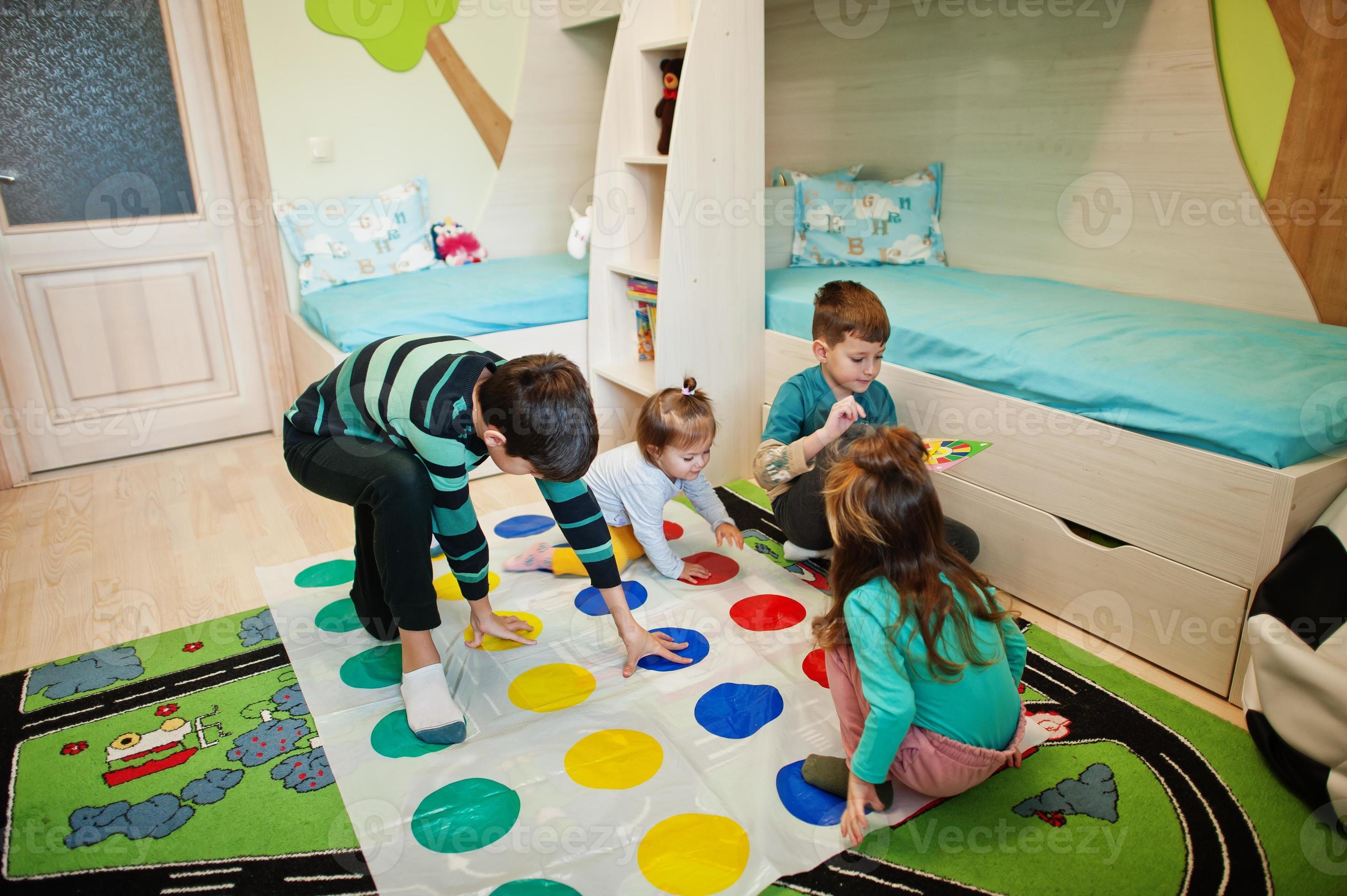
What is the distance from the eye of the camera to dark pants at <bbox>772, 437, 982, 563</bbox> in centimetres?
181

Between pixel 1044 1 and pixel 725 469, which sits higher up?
pixel 1044 1

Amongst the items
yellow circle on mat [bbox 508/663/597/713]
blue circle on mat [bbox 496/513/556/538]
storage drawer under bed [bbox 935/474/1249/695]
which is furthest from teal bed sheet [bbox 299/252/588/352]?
storage drawer under bed [bbox 935/474/1249/695]

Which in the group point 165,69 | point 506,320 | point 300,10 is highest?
point 300,10

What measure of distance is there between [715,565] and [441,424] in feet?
2.72

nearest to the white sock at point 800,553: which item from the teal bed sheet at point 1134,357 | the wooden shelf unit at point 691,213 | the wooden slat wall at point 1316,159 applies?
the teal bed sheet at point 1134,357

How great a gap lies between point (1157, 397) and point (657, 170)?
1.53 meters

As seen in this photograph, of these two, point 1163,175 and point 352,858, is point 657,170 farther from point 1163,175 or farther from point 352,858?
point 352,858

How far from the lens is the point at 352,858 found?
1.20 m

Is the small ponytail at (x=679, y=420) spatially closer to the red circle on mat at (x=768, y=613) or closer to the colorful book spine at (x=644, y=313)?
the red circle on mat at (x=768, y=613)

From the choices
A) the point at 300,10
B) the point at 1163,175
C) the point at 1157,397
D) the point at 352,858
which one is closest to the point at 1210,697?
the point at 1157,397

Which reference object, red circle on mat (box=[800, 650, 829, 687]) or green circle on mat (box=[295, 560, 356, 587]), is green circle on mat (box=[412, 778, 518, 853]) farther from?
green circle on mat (box=[295, 560, 356, 587])

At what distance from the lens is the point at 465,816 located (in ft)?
4.15

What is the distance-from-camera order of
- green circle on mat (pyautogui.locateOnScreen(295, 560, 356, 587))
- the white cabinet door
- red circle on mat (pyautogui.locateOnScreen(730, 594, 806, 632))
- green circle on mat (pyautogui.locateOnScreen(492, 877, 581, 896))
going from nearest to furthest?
green circle on mat (pyautogui.locateOnScreen(492, 877, 581, 896)) → red circle on mat (pyautogui.locateOnScreen(730, 594, 806, 632)) → green circle on mat (pyautogui.locateOnScreen(295, 560, 356, 587)) → the white cabinet door

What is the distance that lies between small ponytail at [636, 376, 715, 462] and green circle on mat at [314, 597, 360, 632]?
2.30ft
